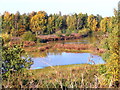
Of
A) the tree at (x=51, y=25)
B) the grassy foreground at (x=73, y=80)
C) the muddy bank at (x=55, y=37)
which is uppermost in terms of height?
the tree at (x=51, y=25)

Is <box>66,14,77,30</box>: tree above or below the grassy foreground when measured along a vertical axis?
above

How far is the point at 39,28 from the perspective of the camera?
46.2m

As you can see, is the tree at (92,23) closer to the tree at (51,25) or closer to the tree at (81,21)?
the tree at (81,21)

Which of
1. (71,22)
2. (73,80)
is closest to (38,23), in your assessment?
(71,22)

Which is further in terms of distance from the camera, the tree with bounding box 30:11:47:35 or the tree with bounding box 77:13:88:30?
the tree with bounding box 77:13:88:30

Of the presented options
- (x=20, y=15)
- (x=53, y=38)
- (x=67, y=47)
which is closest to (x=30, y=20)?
(x=20, y=15)

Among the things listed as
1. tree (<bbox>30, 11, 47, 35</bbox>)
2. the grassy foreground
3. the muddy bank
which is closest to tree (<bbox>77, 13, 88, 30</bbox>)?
tree (<bbox>30, 11, 47, 35</bbox>)

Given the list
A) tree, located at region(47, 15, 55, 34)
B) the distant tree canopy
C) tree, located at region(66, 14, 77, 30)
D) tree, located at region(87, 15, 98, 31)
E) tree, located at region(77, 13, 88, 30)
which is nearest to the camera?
the distant tree canopy

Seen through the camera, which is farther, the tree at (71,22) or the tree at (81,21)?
the tree at (81,21)

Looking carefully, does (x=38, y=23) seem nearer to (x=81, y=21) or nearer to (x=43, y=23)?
(x=43, y=23)

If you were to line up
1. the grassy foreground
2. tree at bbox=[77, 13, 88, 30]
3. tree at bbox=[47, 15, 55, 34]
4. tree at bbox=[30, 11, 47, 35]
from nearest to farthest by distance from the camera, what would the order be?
the grassy foreground, tree at bbox=[30, 11, 47, 35], tree at bbox=[47, 15, 55, 34], tree at bbox=[77, 13, 88, 30]

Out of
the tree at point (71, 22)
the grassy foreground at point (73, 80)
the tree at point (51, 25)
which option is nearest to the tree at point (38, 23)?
the tree at point (51, 25)

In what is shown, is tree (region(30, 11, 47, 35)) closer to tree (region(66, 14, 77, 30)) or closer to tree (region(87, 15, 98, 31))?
tree (region(66, 14, 77, 30))

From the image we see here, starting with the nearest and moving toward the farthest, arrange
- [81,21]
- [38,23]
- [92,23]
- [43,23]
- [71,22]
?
1. [38,23]
2. [43,23]
3. [71,22]
4. [92,23]
5. [81,21]
